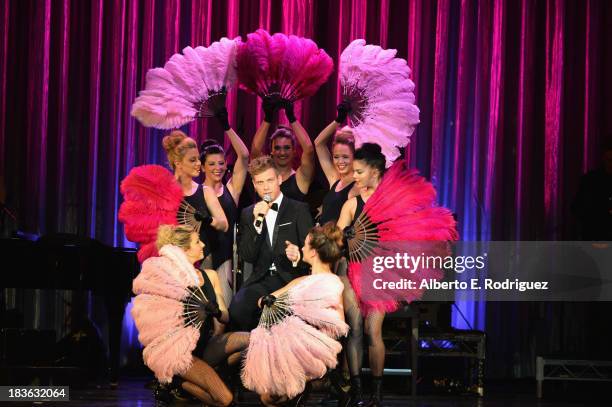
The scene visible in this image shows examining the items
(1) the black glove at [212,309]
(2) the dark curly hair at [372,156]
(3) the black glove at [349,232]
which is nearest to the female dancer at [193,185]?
(3) the black glove at [349,232]

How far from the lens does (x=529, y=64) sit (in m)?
8.36

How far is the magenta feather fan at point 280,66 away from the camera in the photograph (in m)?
6.54

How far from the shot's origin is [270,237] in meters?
6.06

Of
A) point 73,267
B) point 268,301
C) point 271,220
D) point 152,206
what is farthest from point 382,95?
point 73,267

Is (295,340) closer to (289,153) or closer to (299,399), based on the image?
(299,399)

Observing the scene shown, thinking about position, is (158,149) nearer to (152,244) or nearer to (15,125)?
(15,125)

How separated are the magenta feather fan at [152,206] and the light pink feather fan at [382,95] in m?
1.19

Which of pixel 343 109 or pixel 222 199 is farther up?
pixel 343 109

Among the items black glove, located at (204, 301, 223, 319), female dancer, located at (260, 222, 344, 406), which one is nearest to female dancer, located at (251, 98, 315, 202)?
female dancer, located at (260, 222, 344, 406)

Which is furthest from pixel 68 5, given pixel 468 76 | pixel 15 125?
pixel 468 76

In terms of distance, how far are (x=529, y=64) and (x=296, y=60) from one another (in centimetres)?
259

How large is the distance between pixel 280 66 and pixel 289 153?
59cm

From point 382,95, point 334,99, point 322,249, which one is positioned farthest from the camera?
point 334,99

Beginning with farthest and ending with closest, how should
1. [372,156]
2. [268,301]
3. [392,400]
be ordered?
[392,400] → [372,156] → [268,301]
